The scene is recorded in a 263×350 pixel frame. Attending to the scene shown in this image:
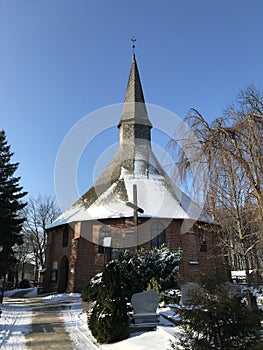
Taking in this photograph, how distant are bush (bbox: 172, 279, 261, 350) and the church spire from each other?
26.5m

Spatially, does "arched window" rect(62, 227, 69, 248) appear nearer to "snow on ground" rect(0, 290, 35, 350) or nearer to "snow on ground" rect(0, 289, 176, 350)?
"snow on ground" rect(0, 290, 35, 350)

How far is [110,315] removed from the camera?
24.7ft

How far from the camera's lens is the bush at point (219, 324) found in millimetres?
4758

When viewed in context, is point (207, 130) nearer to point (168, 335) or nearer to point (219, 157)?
point (219, 157)

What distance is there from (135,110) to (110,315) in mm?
26597

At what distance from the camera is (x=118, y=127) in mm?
32656

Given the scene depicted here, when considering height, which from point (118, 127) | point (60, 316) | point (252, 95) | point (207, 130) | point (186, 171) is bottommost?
point (60, 316)

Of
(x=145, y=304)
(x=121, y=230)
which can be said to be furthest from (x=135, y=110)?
(x=145, y=304)

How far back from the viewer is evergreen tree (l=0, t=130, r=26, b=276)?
17.9 meters

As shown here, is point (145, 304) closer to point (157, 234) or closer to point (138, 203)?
point (157, 234)

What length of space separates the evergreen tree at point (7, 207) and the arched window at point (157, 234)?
9014 mm

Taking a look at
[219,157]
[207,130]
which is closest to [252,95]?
[207,130]

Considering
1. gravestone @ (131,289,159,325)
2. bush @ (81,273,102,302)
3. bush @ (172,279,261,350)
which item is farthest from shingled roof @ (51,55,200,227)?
bush @ (172,279,261,350)

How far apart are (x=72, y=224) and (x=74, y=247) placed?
1.86 m
